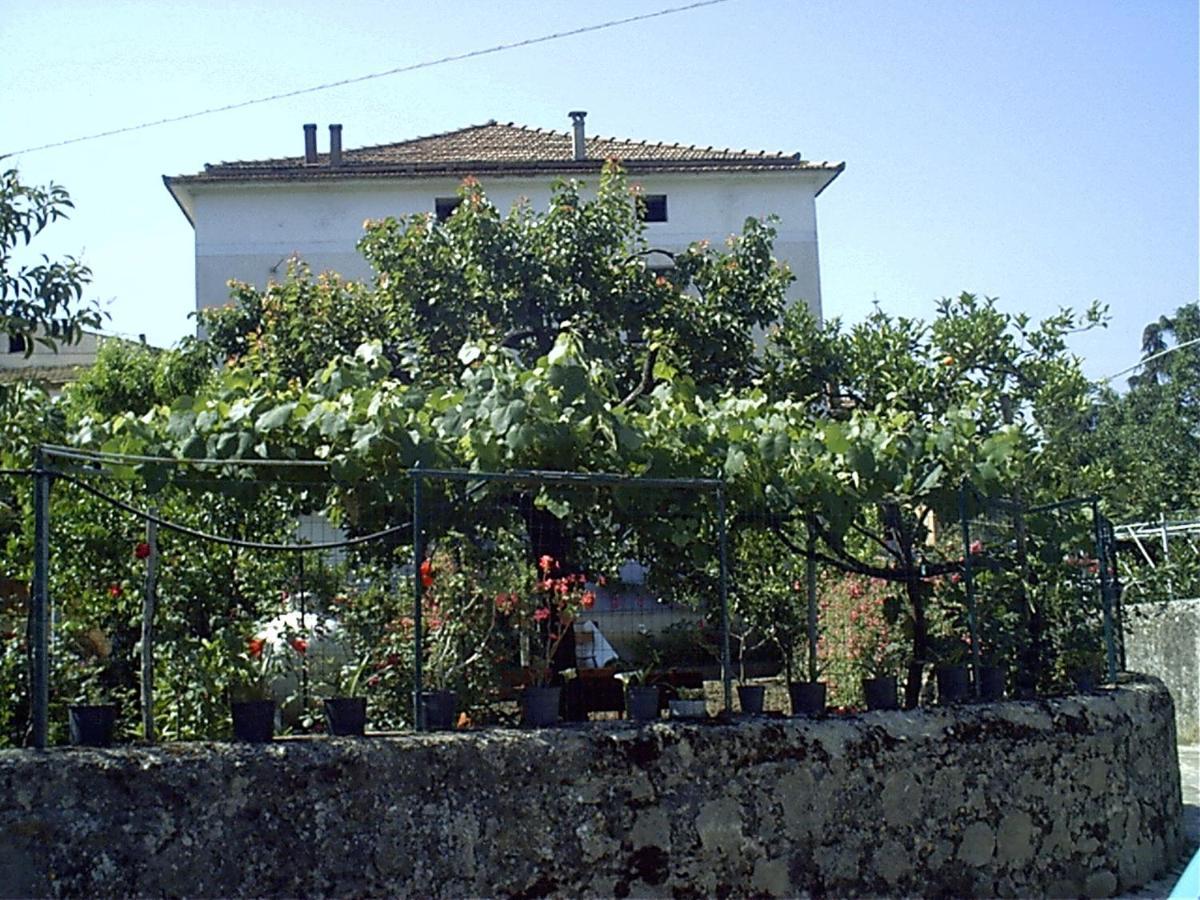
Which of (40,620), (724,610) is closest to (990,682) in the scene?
(724,610)

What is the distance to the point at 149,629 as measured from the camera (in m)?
7.02

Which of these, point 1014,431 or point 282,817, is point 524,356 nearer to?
point 1014,431

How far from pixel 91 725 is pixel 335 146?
2477 centimetres

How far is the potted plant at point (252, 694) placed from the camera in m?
6.51

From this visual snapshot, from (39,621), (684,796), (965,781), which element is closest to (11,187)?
(39,621)

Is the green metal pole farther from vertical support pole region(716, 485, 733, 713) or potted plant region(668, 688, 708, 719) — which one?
potted plant region(668, 688, 708, 719)

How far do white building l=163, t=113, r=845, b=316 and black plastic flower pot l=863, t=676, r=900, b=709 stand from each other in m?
20.4

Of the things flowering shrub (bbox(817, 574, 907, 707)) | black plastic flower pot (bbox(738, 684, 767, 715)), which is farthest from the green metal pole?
black plastic flower pot (bbox(738, 684, 767, 715))

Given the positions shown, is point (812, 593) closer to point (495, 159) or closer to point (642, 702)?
point (642, 702)

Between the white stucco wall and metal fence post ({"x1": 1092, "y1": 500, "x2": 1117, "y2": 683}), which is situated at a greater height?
the white stucco wall

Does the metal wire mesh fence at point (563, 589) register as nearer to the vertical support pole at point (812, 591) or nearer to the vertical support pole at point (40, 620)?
the vertical support pole at point (812, 591)

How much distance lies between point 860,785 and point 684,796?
111 cm

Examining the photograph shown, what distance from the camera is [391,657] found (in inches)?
283

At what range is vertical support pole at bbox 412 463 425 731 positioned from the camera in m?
6.94
